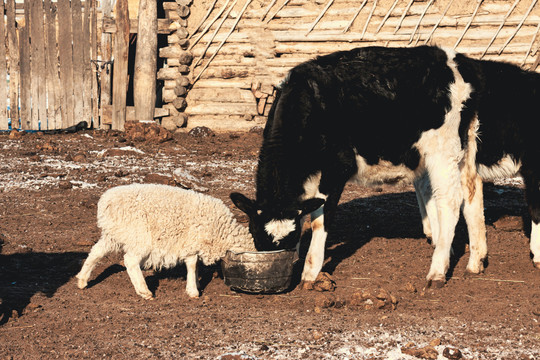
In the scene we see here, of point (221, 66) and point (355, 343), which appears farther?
point (221, 66)

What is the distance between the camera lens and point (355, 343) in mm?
5113

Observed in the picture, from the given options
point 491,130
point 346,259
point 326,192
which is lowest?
point 346,259

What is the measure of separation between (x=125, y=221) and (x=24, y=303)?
1.16 meters

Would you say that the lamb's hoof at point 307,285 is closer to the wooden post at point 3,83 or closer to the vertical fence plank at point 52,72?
the vertical fence plank at point 52,72

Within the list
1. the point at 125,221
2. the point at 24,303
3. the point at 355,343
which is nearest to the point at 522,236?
the point at 355,343

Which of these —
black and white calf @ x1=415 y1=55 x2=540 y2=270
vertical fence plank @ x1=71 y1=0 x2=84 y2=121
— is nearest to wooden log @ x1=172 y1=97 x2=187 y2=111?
vertical fence plank @ x1=71 y1=0 x2=84 y2=121

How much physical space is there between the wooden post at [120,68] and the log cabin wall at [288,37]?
95 cm

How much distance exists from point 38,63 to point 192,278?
10.2 meters

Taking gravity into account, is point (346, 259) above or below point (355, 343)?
below

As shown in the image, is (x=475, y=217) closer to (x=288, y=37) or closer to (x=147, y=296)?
(x=147, y=296)

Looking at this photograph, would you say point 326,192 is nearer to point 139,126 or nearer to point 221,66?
point 139,126

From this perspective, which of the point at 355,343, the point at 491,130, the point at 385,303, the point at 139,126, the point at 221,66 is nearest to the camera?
the point at 355,343

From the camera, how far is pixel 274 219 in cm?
629

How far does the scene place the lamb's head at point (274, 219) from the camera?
629 cm
